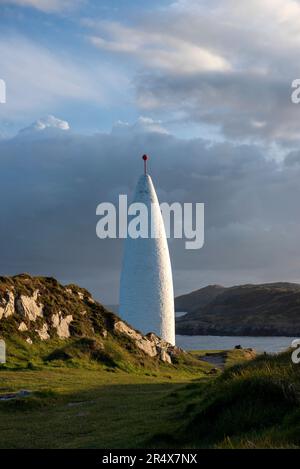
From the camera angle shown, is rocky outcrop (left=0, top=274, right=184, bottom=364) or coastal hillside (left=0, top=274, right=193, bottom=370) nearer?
coastal hillside (left=0, top=274, right=193, bottom=370)

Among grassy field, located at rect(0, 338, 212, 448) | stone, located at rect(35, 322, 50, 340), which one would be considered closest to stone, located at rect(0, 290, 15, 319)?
stone, located at rect(35, 322, 50, 340)

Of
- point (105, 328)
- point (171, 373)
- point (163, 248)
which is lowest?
point (171, 373)

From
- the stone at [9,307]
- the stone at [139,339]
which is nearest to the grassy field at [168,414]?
the stone at [9,307]

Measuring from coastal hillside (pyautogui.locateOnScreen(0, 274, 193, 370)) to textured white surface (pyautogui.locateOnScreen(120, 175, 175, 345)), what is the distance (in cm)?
518

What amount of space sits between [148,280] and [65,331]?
1153cm

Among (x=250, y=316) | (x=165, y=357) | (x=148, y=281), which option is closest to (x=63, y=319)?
(x=165, y=357)

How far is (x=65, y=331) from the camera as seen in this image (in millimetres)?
34906

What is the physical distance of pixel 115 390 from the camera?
66.0 ft

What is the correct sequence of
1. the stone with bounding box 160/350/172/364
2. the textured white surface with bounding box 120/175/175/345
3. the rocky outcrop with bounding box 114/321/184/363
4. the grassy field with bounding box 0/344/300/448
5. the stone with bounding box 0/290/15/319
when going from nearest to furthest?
the grassy field with bounding box 0/344/300/448, the stone with bounding box 0/290/15/319, the rocky outcrop with bounding box 114/321/184/363, the stone with bounding box 160/350/172/364, the textured white surface with bounding box 120/175/175/345

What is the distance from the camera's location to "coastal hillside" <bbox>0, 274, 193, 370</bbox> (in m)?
29.7

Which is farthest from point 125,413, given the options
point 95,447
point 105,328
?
point 105,328

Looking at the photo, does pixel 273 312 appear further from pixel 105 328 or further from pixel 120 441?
pixel 120 441

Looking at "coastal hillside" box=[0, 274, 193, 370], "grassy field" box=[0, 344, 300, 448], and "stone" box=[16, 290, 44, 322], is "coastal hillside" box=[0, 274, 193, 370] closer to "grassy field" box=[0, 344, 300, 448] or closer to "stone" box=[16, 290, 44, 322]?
"stone" box=[16, 290, 44, 322]
